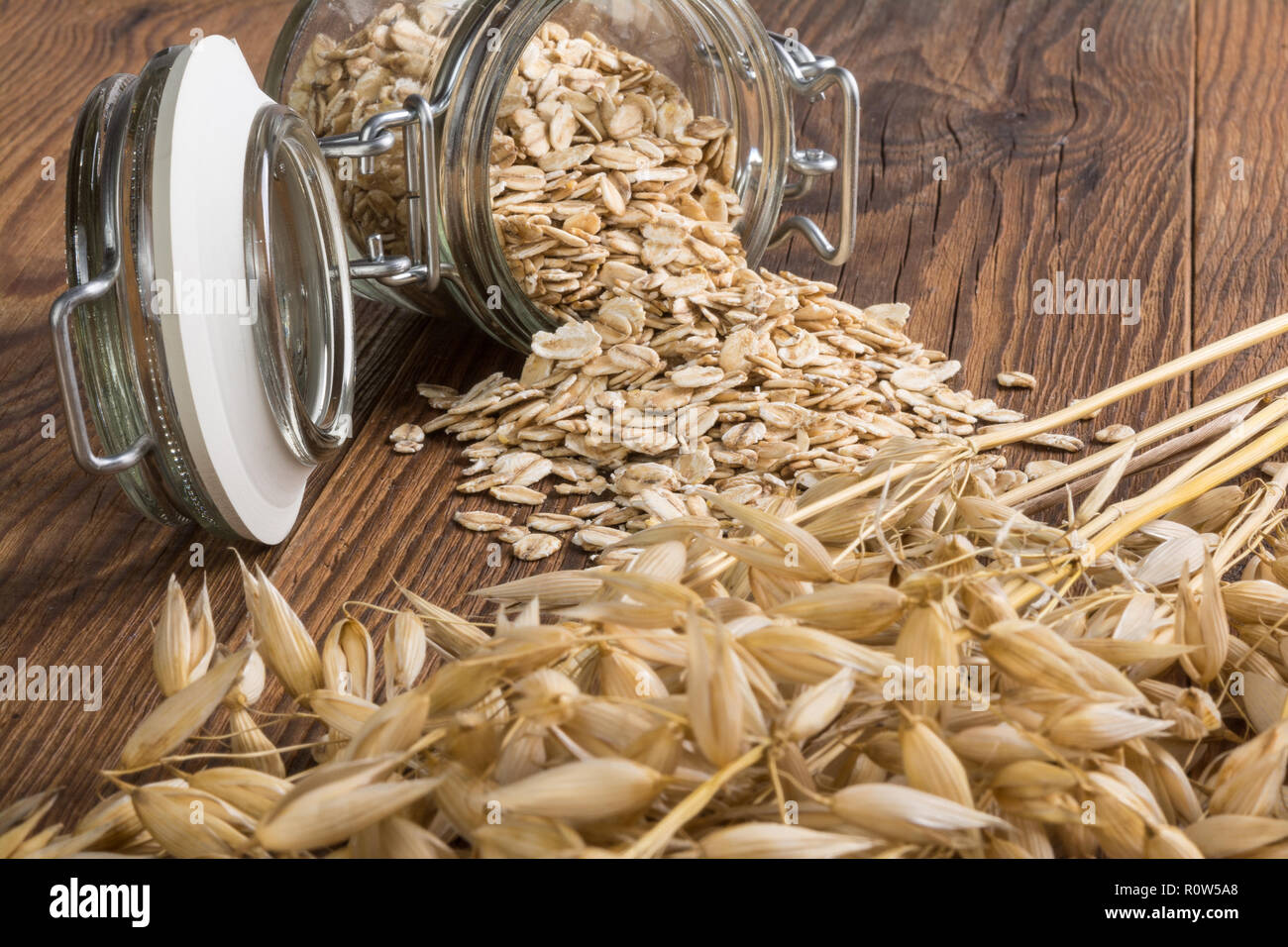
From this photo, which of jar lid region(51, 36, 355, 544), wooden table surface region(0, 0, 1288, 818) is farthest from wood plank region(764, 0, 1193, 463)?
jar lid region(51, 36, 355, 544)

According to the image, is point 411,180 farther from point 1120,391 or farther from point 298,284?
point 1120,391

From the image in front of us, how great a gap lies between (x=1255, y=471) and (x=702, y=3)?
0.43m

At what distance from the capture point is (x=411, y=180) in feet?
2.34

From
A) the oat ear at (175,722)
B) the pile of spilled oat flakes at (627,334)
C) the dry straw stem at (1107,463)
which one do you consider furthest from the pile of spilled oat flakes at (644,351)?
the oat ear at (175,722)

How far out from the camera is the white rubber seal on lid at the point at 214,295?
1.86 feet

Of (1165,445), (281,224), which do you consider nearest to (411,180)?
(281,224)

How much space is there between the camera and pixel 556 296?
787 mm

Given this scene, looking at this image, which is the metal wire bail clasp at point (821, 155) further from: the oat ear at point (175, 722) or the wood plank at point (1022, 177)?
the oat ear at point (175, 722)

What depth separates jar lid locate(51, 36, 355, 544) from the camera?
57cm

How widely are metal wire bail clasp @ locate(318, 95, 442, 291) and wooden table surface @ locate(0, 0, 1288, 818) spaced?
0.28ft

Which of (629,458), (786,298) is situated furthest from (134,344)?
(786,298)

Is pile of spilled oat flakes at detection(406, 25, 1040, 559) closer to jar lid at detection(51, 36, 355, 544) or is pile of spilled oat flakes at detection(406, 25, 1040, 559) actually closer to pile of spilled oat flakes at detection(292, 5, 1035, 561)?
pile of spilled oat flakes at detection(292, 5, 1035, 561)
